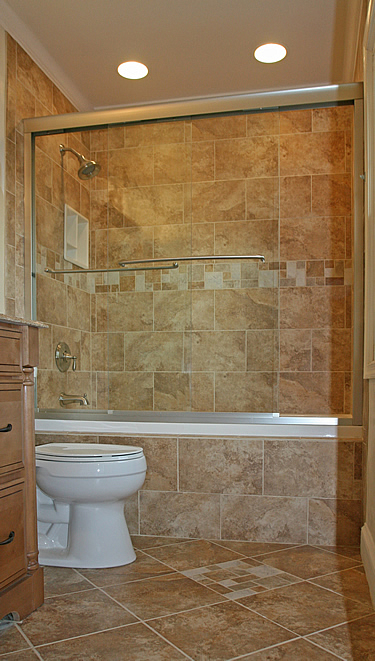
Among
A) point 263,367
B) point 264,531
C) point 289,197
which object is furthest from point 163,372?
point 289,197

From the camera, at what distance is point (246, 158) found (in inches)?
114

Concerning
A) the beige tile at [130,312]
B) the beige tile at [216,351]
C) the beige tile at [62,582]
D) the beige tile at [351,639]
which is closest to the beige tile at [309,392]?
the beige tile at [216,351]

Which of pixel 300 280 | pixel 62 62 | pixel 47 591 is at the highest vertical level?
pixel 62 62

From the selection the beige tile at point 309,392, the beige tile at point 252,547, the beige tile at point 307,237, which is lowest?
the beige tile at point 252,547

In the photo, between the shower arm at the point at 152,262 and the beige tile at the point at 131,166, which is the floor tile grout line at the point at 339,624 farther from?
the beige tile at the point at 131,166

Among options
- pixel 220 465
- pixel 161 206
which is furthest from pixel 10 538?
pixel 161 206

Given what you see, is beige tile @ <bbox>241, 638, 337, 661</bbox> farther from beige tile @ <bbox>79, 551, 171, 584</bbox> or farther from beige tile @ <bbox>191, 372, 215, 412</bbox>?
beige tile @ <bbox>191, 372, 215, 412</bbox>

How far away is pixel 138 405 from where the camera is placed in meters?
2.75

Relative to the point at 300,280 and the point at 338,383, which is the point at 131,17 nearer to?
the point at 300,280

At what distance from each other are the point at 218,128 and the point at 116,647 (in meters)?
2.32

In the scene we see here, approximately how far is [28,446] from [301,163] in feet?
8.65

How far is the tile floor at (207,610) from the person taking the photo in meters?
1.51

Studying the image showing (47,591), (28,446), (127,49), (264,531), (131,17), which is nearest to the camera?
(28,446)

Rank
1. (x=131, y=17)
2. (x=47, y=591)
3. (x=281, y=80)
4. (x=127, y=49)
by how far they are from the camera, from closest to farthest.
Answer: (x=47, y=591)
(x=131, y=17)
(x=127, y=49)
(x=281, y=80)
